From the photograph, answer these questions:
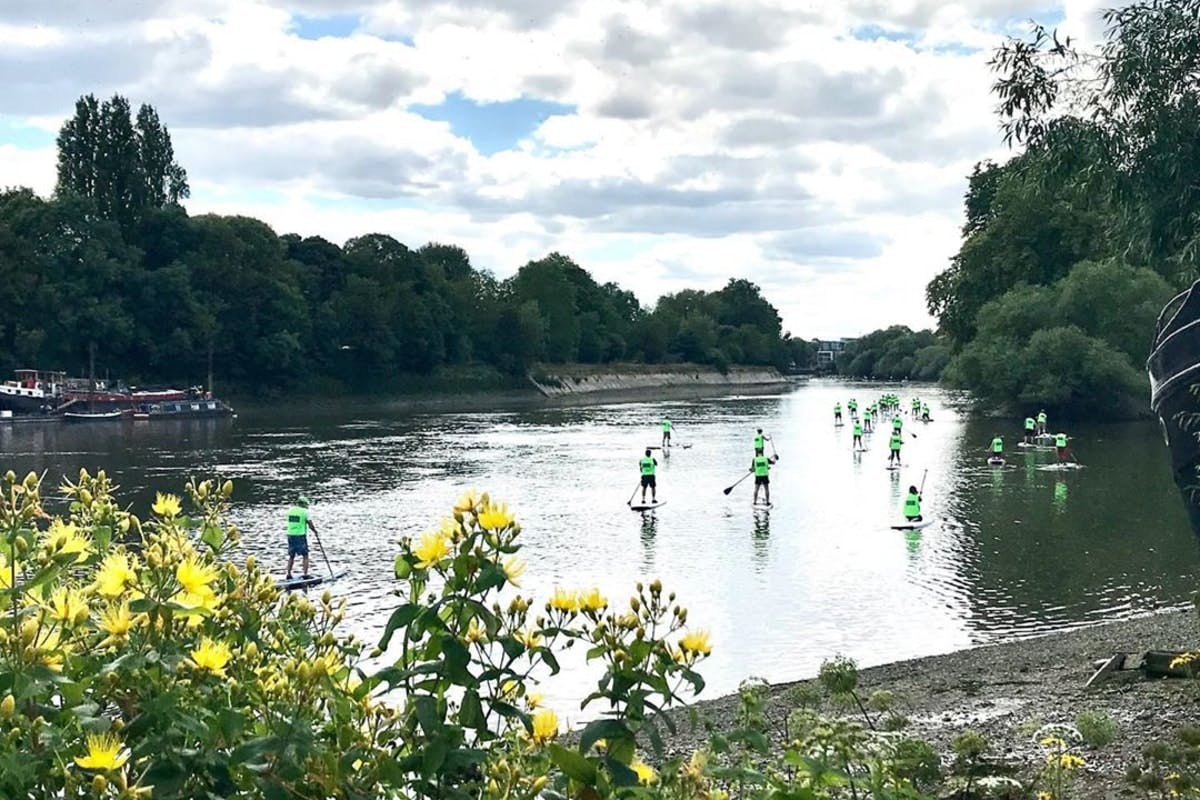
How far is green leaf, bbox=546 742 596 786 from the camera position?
281cm

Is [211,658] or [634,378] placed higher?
[211,658]

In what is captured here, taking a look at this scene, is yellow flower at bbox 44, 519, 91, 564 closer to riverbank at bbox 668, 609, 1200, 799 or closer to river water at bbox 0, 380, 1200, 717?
riverbank at bbox 668, 609, 1200, 799

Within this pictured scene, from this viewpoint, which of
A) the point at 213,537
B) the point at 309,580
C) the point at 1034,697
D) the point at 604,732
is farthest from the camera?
the point at 309,580

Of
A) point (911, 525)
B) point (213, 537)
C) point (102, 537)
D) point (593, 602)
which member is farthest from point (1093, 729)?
point (911, 525)

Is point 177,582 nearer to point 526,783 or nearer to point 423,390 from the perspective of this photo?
point 526,783

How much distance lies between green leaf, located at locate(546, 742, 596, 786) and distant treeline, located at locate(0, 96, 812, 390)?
83.7 m

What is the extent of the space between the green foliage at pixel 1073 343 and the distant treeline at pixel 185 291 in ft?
163

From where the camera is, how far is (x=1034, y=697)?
39.0 ft

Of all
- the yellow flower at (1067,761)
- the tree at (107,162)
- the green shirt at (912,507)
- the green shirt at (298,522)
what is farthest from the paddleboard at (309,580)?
the tree at (107,162)

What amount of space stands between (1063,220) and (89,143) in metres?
67.6

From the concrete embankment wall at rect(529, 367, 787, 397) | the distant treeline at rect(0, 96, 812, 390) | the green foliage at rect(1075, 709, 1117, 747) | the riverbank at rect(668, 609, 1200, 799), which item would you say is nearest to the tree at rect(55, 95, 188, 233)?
the distant treeline at rect(0, 96, 812, 390)

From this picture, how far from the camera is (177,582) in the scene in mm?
2775

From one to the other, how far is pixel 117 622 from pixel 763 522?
89.0 ft

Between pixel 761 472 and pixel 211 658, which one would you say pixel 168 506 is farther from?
pixel 761 472
